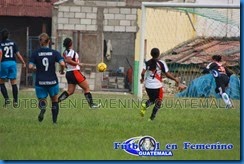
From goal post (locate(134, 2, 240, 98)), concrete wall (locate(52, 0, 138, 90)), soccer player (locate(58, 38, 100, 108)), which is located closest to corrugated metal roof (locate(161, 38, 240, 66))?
goal post (locate(134, 2, 240, 98))

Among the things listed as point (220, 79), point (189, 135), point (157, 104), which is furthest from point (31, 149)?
point (220, 79)

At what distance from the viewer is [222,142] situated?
8023 mm

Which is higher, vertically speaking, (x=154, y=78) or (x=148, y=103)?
(x=154, y=78)

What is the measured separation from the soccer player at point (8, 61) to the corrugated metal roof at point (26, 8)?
8.83 meters

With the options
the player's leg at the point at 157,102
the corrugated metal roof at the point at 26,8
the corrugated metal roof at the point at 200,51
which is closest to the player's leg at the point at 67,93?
the player's leg at the point at 157,102

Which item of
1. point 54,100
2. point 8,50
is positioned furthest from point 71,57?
point 54,100

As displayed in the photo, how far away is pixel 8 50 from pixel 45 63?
2.62 metres

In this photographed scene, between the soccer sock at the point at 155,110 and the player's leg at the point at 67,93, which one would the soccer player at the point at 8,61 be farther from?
the soccer sock at the point at 155,110

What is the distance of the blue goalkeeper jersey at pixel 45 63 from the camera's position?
1014 centimetres

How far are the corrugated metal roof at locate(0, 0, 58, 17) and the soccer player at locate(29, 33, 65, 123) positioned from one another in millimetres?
11548

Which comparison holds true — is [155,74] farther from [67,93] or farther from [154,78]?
[67,93]

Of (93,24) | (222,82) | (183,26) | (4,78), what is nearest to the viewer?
(4,78)

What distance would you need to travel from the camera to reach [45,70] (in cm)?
1020

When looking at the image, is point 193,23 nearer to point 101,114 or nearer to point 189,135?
point 101,114
